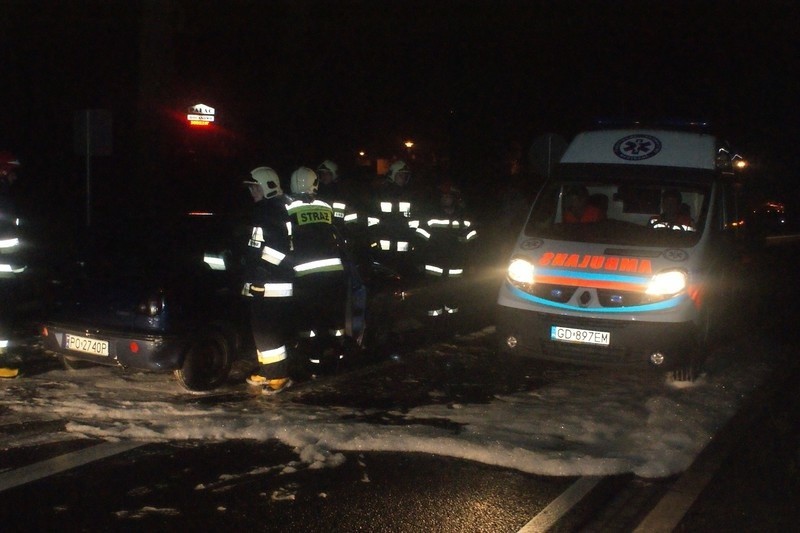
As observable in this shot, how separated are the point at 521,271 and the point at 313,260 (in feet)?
6.31

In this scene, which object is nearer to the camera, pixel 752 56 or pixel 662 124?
pixel 662 124

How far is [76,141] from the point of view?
1426 cm

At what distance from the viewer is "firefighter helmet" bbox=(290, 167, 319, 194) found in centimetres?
835

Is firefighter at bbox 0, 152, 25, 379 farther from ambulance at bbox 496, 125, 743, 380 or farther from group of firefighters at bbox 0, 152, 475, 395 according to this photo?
ambulance at bbox 496, 125, 743, 380

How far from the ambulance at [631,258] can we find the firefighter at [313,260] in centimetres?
155

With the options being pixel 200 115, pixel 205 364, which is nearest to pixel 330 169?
pixel 205 364

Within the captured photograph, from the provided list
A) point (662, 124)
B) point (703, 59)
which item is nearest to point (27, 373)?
point (662, 124)

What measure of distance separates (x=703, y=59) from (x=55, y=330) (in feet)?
89.9

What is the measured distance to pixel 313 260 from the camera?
8344 mm

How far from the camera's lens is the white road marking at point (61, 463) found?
593 centimetres

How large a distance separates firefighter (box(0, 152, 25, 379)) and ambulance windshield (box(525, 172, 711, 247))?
4602mm

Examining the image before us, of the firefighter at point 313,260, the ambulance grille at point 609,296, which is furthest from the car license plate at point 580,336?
the firefighter at point 313,260

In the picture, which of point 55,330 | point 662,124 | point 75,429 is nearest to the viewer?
point 75,429

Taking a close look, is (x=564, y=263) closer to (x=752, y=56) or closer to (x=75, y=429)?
(x=75, y=429)
